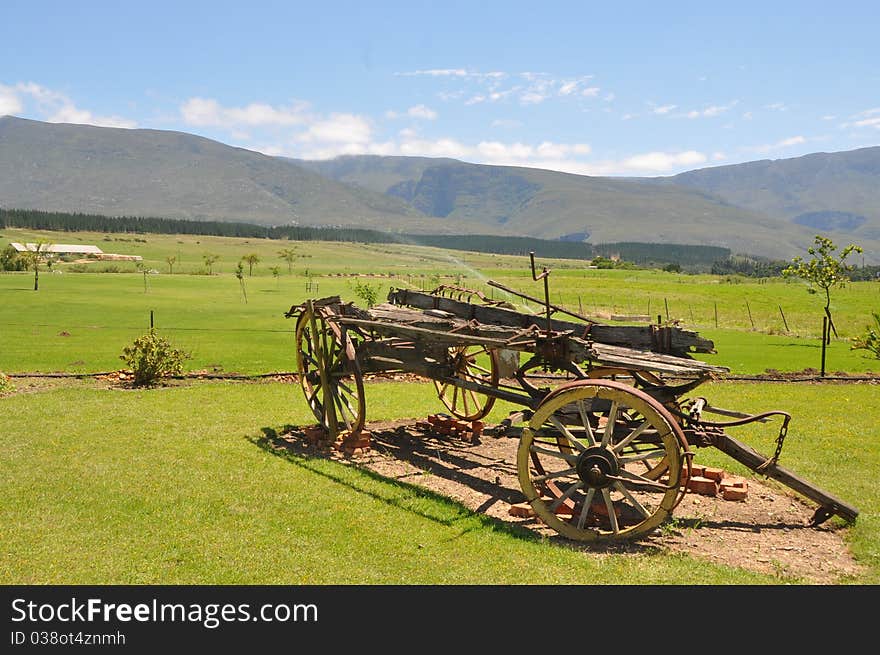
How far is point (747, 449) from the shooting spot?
380 inches

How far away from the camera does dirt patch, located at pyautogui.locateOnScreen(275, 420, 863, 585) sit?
8.78m

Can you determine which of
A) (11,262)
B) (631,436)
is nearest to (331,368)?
(631,436)

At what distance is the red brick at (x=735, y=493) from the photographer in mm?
11133

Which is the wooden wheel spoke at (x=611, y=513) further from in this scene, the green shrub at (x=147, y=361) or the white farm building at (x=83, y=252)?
the white farm building at (x=83, y=252)

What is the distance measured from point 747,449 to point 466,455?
5592 mm

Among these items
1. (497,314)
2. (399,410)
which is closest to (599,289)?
(399,410)

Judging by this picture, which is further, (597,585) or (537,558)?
(537,558)

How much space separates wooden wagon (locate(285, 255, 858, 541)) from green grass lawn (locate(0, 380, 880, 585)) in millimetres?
831

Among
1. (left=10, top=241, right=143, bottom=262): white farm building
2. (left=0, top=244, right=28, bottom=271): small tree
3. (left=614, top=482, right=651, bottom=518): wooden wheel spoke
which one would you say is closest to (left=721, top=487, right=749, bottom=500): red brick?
(left=614, top=482, right=651, bottom=518): wooden wheel spoke

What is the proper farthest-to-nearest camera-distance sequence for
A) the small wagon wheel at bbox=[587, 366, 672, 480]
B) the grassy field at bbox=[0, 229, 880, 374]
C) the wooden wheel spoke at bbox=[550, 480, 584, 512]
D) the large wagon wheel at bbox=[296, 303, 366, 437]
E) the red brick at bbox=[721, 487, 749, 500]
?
1. the grassy field at bbox=[0, 229, 880, 374]
2. the large wagon wheel at bbox=[296, 303, 366, 437]
3. the red brick at bbox=[721, 487, 749, 500]
4. the small wagon wheel at bbox=[587, 366, 672, 480]
5. the wooden wheel spoke at bbox=[550, 480, 584, 512]

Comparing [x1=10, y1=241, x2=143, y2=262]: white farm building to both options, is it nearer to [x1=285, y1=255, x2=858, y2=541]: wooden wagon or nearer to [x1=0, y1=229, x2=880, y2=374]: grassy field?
[x1=0, y1=229, x2=880, y2=374]: grassy field

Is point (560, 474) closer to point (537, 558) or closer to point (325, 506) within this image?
point (537, 558)

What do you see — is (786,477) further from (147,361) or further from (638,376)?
(147,361)

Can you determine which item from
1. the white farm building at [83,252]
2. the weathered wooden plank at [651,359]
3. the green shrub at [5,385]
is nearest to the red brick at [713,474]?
the weathered wooden plank at [651,359]
